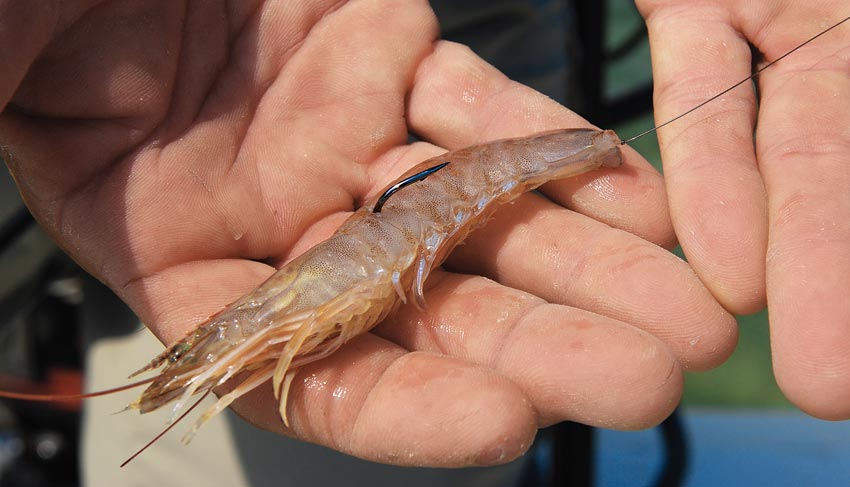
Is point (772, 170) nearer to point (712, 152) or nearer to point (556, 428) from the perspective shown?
point (712, 152)

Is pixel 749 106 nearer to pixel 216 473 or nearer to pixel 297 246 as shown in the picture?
pixel 297 246

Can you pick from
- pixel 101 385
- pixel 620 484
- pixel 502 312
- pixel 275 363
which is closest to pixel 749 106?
pixel 502 312

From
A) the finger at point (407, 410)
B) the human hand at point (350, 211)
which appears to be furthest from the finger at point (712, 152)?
the finger at point (407, 410)

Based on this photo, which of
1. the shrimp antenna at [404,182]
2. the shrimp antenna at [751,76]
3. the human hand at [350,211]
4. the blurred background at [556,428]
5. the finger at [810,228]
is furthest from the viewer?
the blurred background at [556,428]

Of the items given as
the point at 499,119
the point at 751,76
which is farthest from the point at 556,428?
the point at 751,76

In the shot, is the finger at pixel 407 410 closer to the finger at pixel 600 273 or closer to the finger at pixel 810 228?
the finger at pixel 600 273

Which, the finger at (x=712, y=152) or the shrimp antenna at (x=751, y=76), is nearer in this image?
the finger at (x=712, y=152)
